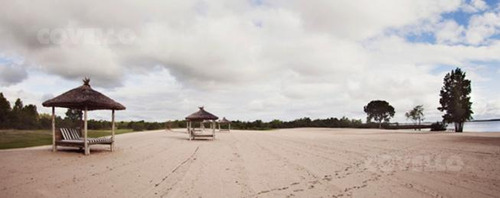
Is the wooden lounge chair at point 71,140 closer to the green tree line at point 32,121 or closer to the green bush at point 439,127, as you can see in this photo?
the green tree line at point 32,121

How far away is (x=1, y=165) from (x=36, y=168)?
52.0 inches

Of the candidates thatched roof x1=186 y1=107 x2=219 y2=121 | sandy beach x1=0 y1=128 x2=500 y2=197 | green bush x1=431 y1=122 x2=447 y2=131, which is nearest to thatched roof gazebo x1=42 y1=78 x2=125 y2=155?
sandy beach x1=0 y1=128 x2=500 y2=197

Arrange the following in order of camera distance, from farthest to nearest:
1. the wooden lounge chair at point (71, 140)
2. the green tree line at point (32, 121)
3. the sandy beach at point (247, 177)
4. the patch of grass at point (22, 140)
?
the green tree line at point (32, 121), the patch of grass at point (22, 140), the wooden lounge chair at point (71, 140), the sandy beach at point (247, 177)

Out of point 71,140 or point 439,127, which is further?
point 439,127

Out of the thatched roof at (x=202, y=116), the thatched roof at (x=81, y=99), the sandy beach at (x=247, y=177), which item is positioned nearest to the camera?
the sandy beach at (x=247, y=177)

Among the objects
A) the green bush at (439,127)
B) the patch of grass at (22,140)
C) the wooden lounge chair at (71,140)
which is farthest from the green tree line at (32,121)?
the green bush at (439,127)

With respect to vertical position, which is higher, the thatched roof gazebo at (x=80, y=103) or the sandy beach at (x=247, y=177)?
the thatched roof gazebo at (x=80, y=103)

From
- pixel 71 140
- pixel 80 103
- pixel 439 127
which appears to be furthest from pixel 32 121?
pixel 439 127

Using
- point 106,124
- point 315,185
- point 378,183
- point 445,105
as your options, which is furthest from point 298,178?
point 106,124

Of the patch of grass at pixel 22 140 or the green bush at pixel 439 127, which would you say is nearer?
the patch of grass at pixel 22 140

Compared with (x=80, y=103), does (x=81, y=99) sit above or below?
above

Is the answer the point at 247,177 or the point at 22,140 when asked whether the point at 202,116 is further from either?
the point at 247,177

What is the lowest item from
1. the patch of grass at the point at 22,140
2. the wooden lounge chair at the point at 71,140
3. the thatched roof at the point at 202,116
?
the patch of grass at the point at 22,140

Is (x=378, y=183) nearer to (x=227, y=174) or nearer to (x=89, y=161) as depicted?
(x=227, y=174)
